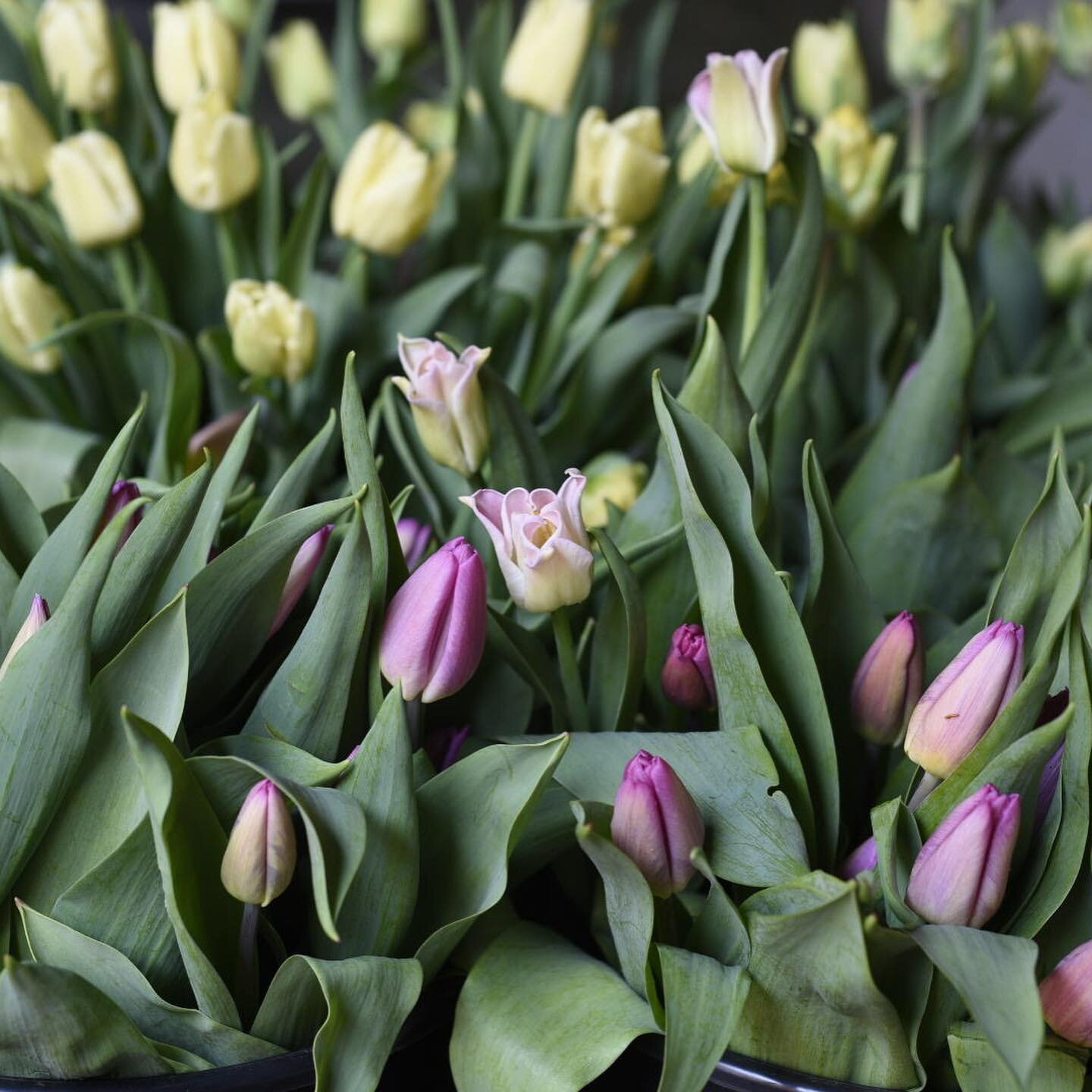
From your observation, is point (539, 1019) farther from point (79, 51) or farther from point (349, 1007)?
point (79, 51)

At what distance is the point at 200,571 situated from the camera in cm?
36

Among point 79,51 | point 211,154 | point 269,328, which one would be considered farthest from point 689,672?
point 79,51

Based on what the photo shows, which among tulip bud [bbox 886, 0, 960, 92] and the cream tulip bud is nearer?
the cream tulip bud

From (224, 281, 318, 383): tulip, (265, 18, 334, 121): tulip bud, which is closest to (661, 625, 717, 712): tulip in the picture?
(224, 281, 318, 383): tulip

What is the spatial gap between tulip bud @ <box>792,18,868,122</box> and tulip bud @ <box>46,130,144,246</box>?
0.46 m

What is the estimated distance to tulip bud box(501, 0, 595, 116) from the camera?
2.24 feet

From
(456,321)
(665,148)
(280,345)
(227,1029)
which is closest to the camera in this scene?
(227,1029)

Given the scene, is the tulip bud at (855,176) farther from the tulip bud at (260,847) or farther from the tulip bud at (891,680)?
the tulip bud at (260,847)

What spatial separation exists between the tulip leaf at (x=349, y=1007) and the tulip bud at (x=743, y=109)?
319mm

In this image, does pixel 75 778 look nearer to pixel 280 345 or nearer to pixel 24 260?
pixel 280 345

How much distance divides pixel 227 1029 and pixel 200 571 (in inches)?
4.8

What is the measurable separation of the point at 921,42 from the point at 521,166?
278mm

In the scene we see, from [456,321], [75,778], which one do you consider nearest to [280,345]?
[456,321]

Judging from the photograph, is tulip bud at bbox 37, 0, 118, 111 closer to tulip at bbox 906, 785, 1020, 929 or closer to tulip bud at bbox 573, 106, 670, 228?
tulip bud at bbox 573, 106, 670, 228
